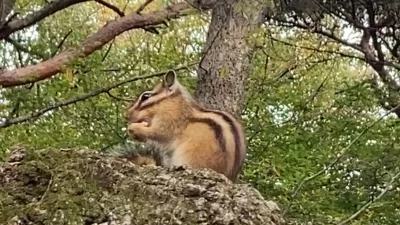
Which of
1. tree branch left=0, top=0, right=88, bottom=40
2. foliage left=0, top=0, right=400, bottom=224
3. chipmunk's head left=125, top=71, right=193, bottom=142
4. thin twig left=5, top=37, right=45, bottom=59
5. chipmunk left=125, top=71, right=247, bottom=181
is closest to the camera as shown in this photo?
chipmunk left=125, top=71, right=247, bottom=181

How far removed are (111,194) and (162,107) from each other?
10.4ft

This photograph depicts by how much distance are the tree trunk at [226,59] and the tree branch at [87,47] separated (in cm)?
39

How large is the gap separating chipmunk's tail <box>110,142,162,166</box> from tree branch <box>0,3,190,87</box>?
2924mm

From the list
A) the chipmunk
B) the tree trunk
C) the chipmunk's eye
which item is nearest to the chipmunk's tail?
the chipmunk

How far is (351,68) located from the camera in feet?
33.6

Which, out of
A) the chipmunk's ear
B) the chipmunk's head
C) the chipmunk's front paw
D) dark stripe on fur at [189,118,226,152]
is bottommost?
the chipmunk's front paw

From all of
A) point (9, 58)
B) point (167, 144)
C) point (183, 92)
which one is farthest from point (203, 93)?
point (9, 58)

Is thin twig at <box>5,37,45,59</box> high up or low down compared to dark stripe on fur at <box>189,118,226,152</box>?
up

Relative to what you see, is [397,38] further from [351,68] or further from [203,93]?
[351,68]

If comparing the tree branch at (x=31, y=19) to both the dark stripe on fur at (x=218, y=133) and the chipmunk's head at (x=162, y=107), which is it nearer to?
the chipmunk's head at (x=162, y=107)

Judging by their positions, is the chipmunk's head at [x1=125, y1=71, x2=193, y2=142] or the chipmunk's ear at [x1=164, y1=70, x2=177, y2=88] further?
A: the chipmunk's ear at [x1=164, y1=70, x2=177, y2=88]

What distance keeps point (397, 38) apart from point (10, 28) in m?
4.05

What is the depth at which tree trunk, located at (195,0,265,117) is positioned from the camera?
6742 millimetres

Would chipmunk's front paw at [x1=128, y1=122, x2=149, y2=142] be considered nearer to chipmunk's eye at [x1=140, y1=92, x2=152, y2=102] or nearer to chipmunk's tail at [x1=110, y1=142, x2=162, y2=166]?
chipmunk's eye at [x1=140, y1=92, x2=152, y2=102]
